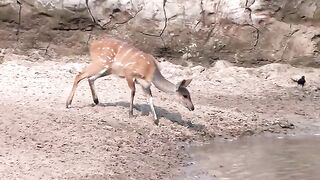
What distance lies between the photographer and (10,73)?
1052 cm

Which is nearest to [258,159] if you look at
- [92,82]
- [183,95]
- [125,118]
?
[183,95]

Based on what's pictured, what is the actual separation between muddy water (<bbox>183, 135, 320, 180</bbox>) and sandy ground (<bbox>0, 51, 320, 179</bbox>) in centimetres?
22

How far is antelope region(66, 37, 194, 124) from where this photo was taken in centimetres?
868

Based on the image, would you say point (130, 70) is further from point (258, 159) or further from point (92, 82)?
point (258, 159)

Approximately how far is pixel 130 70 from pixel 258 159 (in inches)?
77.1

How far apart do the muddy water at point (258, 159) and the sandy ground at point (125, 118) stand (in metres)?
0.22

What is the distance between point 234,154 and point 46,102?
8.08 feet

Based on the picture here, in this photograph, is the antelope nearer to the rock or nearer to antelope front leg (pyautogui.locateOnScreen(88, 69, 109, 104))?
antelope front leg (pyautogui.locateOnScreen(88, 69, 109, 104))

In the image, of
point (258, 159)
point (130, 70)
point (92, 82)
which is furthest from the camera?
point (92, 82)

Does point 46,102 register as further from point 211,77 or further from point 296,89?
point 296,89

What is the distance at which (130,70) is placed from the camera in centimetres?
868

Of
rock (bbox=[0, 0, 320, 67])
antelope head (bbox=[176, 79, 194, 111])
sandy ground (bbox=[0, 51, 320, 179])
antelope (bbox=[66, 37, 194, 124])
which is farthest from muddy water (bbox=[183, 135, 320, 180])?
rock (bbox=[0, 0, 320, 67])

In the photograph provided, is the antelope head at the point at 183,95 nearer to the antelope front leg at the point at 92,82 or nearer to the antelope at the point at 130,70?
the antelope at the point at 130,70

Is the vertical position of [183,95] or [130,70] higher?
[130,70]
